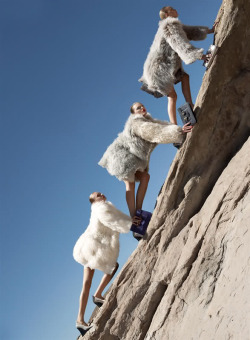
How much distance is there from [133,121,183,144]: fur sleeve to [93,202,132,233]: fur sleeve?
1.34 metres

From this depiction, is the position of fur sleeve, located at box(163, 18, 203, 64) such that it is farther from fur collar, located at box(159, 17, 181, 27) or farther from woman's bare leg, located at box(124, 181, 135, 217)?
woman's bare leg, located at box(124, 181, 135, 217)

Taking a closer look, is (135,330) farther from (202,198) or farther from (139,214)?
(202,198)

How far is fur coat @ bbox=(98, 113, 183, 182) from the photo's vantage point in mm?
6929

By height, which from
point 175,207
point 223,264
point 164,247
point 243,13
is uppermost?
point 243,13

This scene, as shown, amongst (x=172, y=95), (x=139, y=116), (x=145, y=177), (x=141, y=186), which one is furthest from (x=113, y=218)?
(x=172, y=95)

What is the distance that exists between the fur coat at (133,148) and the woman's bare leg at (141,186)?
0.13 meters

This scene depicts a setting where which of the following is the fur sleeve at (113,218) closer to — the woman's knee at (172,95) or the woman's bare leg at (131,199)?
the woman's bare leg at (131,199)

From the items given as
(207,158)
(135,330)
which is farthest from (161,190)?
(135,330)

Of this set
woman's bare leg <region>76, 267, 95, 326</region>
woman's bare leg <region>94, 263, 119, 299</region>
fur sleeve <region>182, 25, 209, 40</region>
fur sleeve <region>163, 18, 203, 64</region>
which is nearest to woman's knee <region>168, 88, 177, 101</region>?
fur sleeve <region>163, 18, 203, 64</region>

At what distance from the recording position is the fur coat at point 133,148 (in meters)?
6.93

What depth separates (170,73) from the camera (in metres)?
7.14

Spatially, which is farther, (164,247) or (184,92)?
(184,92)

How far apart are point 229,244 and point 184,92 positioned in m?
2.81

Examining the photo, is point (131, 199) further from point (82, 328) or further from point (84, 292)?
point (82, 328)
